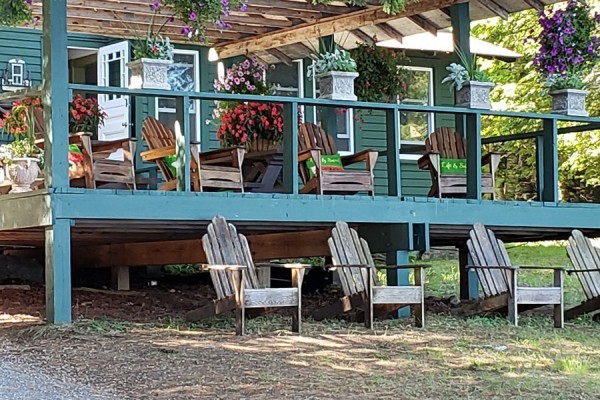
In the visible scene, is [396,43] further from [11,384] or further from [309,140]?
[11,384]

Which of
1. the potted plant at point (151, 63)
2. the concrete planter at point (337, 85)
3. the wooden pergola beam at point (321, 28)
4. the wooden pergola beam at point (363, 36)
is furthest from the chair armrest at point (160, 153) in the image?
the wooden pergola beam at point (363, 36)

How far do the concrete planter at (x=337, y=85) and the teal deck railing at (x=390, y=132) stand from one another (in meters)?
0.07

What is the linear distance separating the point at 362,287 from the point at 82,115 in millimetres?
3531

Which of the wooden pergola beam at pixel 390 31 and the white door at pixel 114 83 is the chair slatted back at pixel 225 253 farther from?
the wooden pergola beam at pixel 390 31

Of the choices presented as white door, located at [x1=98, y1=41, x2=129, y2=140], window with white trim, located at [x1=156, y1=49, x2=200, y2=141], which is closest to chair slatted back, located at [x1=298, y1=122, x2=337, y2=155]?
white door, located at [x1=98, y1=41, x2=129, y2=140]

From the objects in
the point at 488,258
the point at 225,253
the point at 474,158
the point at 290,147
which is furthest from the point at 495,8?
the point at 225,253

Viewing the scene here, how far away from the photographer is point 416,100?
53.2 ft

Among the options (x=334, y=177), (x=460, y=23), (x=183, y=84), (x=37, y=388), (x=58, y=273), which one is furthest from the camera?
(x=183, y=84)

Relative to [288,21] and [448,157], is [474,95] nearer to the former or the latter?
[448,157]

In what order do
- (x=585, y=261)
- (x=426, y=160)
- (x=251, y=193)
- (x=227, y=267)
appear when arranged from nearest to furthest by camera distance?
(x=227, y=267) → (x=251, y=193) → (x=585, y=261) → (x=426, y=160)

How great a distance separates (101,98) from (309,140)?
3.84 meters

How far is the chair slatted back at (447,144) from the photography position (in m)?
11.1

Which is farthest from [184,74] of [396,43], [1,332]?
[1,332]

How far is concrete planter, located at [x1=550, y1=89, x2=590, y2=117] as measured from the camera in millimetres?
10836
